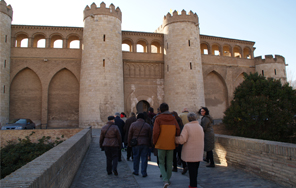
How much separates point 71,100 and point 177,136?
1722 cm

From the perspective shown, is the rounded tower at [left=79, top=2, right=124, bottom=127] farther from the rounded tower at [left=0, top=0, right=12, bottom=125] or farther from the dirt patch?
the dirt patch

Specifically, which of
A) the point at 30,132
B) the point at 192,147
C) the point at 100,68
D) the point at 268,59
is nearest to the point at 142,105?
the point at 100,68

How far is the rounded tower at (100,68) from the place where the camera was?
60.0 feet

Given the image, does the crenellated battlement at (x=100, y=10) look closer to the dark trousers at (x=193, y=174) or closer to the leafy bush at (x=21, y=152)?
the leafy bush at (x=21, y=152)

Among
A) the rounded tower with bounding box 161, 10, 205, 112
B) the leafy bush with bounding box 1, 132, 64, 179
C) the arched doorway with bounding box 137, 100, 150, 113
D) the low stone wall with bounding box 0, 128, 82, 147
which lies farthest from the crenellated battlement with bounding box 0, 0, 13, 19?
the rounded tower with bounding box 161, 10, 205, 112

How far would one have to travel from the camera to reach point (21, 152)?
12.3m

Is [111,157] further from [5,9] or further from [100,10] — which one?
[5,9]

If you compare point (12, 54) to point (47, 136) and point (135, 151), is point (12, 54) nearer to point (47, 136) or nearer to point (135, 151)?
point (47, 136)

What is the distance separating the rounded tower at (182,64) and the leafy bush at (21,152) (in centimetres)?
1067

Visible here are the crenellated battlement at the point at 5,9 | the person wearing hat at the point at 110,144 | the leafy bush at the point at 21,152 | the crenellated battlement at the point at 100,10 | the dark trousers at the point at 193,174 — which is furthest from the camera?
the crenellated battlement at the point at 100,10

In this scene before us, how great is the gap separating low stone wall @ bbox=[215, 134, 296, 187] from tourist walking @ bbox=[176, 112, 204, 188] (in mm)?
1456

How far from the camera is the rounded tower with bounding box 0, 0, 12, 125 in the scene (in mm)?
18156

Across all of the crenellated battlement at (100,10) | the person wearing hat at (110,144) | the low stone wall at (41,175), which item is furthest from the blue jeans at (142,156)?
the crenellated battlement at (100,10)

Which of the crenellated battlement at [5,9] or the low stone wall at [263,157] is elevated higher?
the crenellated battlement at [5,9]
